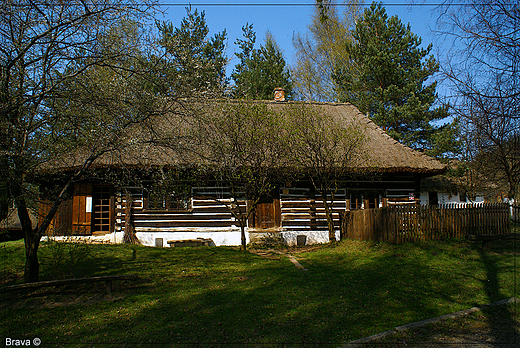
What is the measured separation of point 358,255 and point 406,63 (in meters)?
13.8

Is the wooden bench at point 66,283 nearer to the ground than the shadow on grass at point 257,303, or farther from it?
farther from it

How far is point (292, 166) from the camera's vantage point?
11.3 meters

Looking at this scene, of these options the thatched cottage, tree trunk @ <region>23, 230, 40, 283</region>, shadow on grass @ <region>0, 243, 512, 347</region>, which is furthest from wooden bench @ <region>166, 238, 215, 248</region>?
tree trunk @ <region>23, 230, 40, 283</region>

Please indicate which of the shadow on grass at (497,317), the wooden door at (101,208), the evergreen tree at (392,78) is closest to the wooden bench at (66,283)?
the shadow on grass at (497,317)

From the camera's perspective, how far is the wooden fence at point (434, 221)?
31.6 ft

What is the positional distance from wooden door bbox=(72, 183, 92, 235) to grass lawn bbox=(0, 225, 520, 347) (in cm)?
334

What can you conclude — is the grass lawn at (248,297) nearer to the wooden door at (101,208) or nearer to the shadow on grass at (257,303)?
the shadow on grass at (257,303)

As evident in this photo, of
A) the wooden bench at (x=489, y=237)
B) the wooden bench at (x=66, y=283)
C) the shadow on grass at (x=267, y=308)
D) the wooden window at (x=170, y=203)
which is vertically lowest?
the shadow on grass at (x=267, y=308)

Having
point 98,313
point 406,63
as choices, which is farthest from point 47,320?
point 406,63

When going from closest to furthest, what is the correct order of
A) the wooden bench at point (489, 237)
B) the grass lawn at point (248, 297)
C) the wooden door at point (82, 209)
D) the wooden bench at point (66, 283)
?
the grass lawn at point (248, 297)
the wooden bench at point (66, 283)
the wooden bench at point (489, 237)
the wooden door at point (82, 209)

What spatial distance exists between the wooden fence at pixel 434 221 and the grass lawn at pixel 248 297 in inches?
23.0

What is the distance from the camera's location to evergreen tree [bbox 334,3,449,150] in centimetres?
1873

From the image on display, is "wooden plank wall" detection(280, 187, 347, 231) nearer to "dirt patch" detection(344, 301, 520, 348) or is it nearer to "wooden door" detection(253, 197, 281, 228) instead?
"wooden door" detection(253, 197, 281, 228)

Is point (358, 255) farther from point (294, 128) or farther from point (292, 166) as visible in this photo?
point (294, 128)
